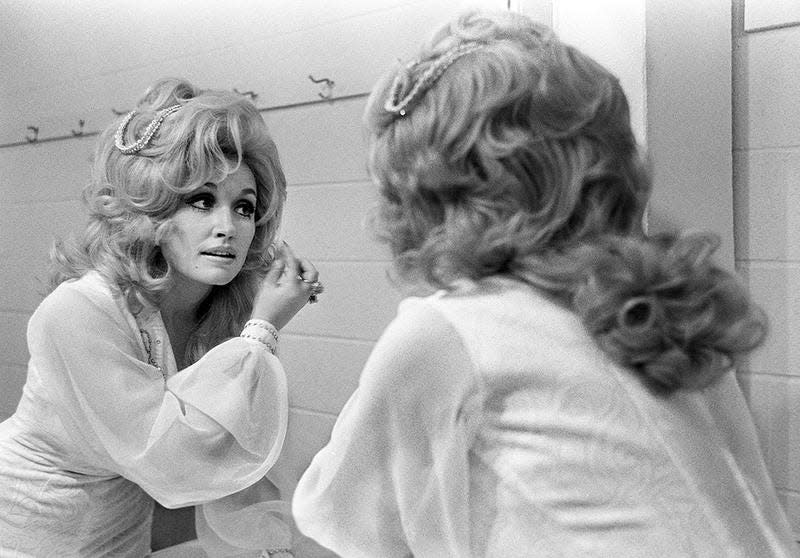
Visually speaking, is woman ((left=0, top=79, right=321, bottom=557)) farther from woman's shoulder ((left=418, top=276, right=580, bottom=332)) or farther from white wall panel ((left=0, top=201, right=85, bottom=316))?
woman's shoulder ((left=418, top=276, right=580, bottom=332))

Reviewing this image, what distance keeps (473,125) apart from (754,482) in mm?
439

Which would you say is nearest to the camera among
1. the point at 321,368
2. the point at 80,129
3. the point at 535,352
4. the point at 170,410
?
the point at 535,352

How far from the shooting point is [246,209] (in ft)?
3.88

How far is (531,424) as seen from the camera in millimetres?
758

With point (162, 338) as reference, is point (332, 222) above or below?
above

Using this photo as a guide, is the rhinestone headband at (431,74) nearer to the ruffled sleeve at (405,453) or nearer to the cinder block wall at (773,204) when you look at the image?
the ruffled sleeve at (405,453)

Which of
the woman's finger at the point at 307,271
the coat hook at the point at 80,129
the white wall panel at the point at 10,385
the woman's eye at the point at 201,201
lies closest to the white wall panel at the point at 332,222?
the woman's finger at the point at 307,271

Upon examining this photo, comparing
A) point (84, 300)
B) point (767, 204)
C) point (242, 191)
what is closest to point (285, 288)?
point (242, 191)

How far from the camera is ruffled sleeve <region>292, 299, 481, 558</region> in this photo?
2.51 ft

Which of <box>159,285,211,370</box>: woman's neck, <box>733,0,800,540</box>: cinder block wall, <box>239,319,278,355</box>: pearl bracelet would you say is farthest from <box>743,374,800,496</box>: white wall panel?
<box>159,285,211,370</box>: woman's neck

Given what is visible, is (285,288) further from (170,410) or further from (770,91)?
(770,91)

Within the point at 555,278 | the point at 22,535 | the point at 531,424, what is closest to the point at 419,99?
the point at 555,278

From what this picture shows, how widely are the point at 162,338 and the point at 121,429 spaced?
13cm

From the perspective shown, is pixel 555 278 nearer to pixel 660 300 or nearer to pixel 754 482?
pixel 660 300
